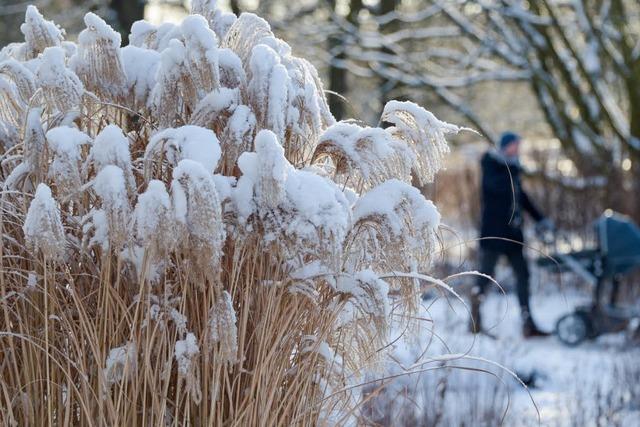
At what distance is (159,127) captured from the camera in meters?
2.25

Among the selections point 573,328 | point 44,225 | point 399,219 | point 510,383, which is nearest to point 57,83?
point 44,225

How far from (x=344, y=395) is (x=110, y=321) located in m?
0.60

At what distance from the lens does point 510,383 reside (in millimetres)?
5500

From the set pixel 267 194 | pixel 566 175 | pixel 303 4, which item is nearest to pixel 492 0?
pixel 566 175

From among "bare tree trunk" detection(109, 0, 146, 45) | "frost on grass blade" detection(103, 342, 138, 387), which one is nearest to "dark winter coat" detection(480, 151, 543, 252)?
"bare tree trunk" detection(109, 0, 146, 45)

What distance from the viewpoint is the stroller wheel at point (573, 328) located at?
7164 millimetres

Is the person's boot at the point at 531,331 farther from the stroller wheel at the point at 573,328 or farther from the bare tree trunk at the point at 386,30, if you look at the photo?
the bare tree trunk at the point at 386,30

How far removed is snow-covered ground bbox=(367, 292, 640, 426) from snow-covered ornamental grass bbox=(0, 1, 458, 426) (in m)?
0.31

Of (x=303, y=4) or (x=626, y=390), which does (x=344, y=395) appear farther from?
(x=303, y=4)

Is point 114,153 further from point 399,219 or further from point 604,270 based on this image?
point 604,270

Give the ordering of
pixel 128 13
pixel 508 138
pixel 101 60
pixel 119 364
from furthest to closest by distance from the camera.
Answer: pixel 128 13 < pixel 508 138 < pixel 101 60 < pixel 119 364

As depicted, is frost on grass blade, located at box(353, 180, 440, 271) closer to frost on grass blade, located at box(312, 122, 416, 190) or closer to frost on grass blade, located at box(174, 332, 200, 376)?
frost on grass blade, located at box(312, 122, 416, 190)


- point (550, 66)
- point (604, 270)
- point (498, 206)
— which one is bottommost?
point (604, 270)

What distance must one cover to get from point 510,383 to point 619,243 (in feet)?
6.60
